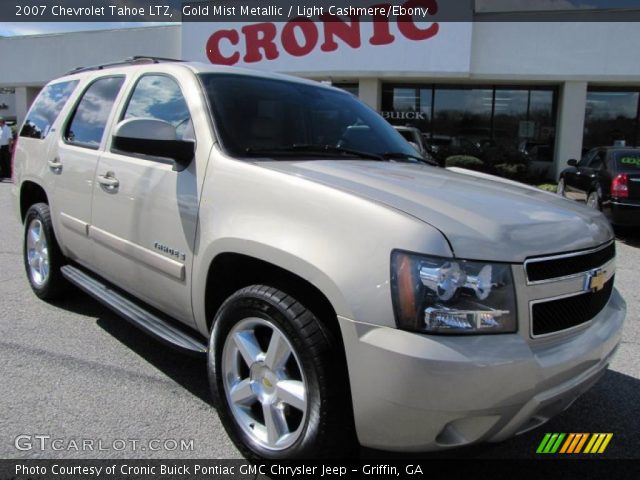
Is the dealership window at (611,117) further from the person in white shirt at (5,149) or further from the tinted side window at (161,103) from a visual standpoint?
the tinted side window at (161,103)

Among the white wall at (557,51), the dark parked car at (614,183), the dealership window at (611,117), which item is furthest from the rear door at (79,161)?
the dealership window at (611,117)

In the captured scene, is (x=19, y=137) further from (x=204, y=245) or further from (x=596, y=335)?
(x=596, y=335)

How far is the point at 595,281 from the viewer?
245 cm

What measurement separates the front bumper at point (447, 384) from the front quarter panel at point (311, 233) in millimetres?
136

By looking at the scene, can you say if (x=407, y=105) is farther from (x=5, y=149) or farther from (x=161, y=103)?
(x=161, y=103)

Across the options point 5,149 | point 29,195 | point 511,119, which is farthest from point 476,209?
point 511,119

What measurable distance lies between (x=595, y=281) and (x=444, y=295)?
33.8 inches

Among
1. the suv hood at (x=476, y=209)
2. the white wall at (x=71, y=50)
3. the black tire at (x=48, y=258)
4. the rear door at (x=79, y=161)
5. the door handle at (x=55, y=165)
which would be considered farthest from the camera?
the white wall at (x=71, y=50)

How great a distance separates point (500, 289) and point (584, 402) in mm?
1777

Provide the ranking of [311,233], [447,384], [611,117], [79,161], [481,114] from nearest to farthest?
[447,384] < [311,233] < [79,161] < [611,117] < [481,114]

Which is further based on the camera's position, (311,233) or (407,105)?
(407,105)

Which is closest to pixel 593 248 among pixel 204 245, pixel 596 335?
pixel 596 335

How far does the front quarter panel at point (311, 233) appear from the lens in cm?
205

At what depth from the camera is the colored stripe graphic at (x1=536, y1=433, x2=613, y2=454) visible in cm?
290
